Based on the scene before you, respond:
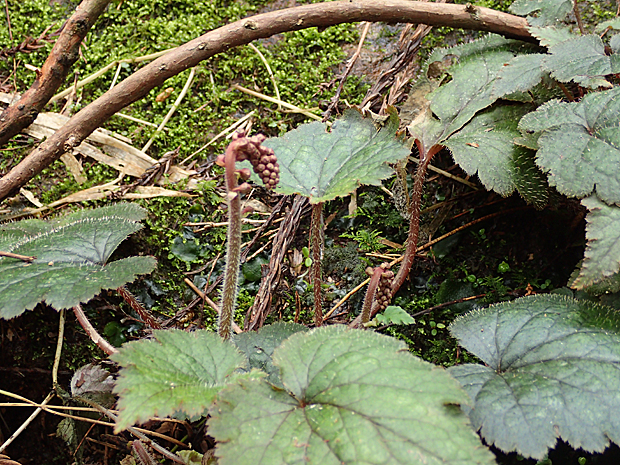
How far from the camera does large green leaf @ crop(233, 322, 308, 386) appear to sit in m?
1.74

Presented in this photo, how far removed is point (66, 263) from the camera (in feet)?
5.85

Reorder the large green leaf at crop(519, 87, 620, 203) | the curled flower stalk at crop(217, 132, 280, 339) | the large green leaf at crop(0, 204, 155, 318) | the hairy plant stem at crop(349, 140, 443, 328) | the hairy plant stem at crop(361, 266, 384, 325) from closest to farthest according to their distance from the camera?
the curled flower stalk at crop(217, 132, 280, 339) < the large green leaf at crop(0, 204, 155, 318) < the large green leaf at crop(519, 87, 620, 203) < the hairy plant stem at crop(361, 266, 384, 325) < the hairy plant stem at crop(349, 140, 443, 328)

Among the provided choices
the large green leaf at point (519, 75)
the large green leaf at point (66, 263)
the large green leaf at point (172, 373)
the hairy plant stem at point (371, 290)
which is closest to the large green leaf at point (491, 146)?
the large green leaf at point (519, 75)

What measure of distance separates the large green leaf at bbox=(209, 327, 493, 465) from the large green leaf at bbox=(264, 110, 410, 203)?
2.01ft

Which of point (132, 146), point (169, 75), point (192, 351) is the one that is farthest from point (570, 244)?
point (132, 146)

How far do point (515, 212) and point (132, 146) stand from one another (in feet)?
7.24

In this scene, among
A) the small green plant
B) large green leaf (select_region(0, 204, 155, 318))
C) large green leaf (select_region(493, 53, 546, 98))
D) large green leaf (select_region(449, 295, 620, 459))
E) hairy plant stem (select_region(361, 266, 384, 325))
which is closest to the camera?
large green leaf (select_region(449, 295, 620, 459))

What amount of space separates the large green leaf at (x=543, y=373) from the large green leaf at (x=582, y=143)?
1.41ft

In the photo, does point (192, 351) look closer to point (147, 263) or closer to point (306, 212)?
point (147, 263)

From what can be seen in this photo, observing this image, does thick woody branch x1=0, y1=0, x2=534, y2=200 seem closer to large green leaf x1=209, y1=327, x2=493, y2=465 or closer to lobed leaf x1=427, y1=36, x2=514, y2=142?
lobed leaf x1=427, y1=36, x2=514, y2=142

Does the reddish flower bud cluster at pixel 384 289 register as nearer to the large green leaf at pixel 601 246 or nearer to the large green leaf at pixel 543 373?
the large green leaf at pixel 543 373

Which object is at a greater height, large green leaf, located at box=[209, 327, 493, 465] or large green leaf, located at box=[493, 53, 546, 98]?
large green leaf, located at box=[493, 53, 546, 98]

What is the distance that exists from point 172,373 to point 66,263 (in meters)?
0.77

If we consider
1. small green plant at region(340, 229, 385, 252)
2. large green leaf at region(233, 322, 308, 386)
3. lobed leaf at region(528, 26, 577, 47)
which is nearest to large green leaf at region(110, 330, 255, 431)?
large green leaf at region(233, 322, 308, 386)
